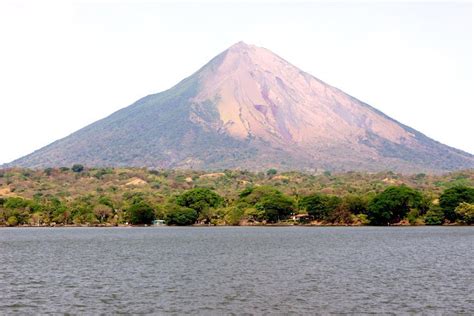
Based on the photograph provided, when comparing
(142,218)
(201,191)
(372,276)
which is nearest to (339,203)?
(201,191)

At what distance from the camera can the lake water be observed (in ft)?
128

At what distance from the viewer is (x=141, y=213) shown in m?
156

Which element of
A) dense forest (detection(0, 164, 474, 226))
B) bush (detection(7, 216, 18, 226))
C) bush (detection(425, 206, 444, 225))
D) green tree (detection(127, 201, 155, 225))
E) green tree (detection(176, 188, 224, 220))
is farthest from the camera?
bush (detection(7, 216, 18, 226))

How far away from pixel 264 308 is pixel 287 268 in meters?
20.3

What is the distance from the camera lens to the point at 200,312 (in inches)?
1469

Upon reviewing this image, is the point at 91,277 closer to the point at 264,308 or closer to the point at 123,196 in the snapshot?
the point at 264,308

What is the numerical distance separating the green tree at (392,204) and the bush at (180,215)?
131 ft

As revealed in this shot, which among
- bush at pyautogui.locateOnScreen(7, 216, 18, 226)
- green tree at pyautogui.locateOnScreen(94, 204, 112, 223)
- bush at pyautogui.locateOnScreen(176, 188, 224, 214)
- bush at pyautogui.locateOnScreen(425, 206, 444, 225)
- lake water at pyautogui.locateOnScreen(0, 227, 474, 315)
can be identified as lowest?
lake water at pyautogui.locateOnScreen(0, 227, 474, 315)

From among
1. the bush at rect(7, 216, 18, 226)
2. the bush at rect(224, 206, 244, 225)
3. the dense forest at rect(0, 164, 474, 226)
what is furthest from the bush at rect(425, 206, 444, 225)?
the bush at rect(7, 216, 18, 226)

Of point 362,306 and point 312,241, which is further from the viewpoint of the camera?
point 312,241

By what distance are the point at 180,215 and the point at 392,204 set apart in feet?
155

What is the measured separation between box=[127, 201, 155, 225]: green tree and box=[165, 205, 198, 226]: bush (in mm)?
4757

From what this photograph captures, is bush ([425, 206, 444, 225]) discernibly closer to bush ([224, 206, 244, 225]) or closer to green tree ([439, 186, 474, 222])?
green tree ([439, 186, 474, 222])

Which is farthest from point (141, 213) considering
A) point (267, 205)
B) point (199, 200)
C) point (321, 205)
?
point (321, 205)
